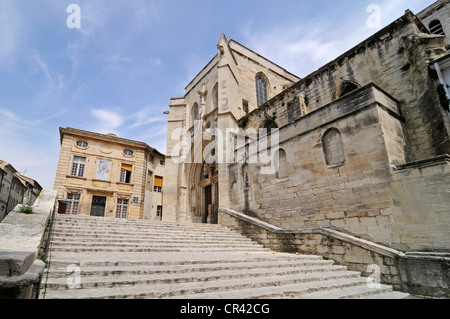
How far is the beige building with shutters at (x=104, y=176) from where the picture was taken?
58.9 feet

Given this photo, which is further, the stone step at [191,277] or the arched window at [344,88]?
the arched window at [344,88]

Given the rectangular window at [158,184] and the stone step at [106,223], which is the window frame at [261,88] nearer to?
the rectangular window at [158,184]

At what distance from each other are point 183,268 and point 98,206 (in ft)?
56.6

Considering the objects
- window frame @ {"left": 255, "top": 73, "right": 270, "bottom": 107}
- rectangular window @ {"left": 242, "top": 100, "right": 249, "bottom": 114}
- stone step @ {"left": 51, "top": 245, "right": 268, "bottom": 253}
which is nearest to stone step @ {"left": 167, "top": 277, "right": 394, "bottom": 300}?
stone step @ {"left": 51, "top": 245, "right": 268, "bottom": 253}

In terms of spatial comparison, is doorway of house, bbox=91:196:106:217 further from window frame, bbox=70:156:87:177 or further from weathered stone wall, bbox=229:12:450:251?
weathered stone wall, bbox=229:12:450:251

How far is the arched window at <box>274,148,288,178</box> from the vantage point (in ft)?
28.5

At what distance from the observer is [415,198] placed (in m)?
5.30

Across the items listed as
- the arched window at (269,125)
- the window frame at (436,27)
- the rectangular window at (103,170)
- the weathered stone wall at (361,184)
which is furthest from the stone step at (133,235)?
the window frame at (436,27)

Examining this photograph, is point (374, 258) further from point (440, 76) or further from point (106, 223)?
point (106, 223)

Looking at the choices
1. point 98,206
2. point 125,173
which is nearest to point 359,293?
point 98,206

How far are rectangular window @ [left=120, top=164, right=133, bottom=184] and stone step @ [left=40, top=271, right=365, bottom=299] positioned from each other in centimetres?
1835

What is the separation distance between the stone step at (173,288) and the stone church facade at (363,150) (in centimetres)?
269

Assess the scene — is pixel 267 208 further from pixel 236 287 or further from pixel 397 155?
pixel 236 287
